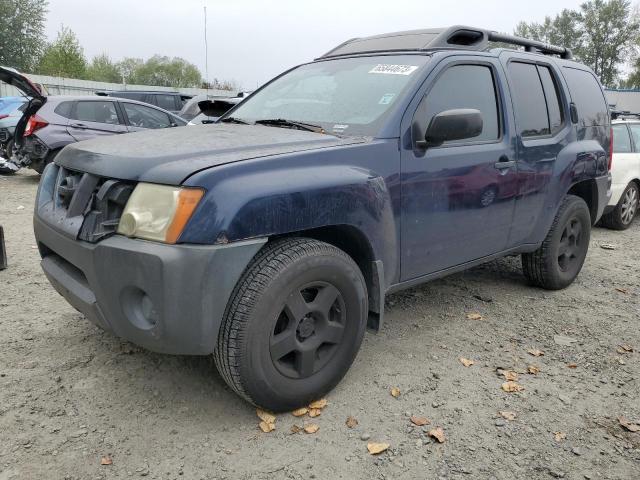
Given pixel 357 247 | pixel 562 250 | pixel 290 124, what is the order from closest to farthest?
pixel 357 247
pixel 290 124
pixel 562 250

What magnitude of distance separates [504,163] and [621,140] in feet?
17.2

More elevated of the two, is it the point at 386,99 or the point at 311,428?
the point at 386,99

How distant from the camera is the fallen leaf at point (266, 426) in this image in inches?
97.1

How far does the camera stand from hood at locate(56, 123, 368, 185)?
225 cm

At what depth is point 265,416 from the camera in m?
2.55

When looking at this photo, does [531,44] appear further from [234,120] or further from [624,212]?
[624,212]

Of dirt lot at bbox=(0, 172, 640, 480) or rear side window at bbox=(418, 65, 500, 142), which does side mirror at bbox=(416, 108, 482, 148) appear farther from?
dirt lot at bbox=(0, 172, 640, 480)

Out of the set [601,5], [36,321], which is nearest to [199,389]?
[36,321]

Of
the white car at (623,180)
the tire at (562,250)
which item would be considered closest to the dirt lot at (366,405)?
the tire at (562,250)

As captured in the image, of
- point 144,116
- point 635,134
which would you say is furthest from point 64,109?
point 635,134

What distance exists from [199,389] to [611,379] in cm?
233

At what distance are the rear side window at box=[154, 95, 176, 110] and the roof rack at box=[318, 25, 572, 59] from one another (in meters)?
13.7

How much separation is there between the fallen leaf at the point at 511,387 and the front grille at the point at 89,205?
2.17 meters

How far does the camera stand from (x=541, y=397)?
112 inches
